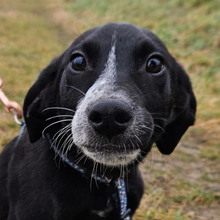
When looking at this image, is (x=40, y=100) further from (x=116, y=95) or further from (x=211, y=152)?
(x=211, y=152)

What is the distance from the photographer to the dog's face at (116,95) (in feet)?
6.77

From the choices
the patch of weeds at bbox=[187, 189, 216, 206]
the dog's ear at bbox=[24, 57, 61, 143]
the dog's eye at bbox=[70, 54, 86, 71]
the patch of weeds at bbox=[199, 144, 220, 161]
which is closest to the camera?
the dog's eye at bbox=[70, 54, 86, 71]

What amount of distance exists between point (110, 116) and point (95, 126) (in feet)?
0.62

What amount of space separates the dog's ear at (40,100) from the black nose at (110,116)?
0.80 m

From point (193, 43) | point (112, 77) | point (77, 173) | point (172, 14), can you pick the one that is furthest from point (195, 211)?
point (172, 14)

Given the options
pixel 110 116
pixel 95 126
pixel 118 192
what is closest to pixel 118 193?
pixel 118 192

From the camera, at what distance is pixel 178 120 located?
9.50ft

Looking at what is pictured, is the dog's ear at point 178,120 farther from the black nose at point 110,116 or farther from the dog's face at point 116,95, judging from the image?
the black nose at point 110,116

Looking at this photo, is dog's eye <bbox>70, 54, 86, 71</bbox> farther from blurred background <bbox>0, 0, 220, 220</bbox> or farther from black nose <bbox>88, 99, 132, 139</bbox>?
blurred background <bbox>0, 0, 220, 220</bbox>

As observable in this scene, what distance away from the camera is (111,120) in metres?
1.94

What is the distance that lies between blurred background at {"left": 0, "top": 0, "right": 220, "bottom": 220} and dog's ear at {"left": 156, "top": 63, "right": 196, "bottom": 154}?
0.96 m

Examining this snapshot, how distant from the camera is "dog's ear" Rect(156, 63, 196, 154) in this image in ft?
9.36

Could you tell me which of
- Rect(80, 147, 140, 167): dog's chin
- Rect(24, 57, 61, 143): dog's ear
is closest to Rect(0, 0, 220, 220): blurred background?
Rect(24, 57, 61, 143): dog's ear

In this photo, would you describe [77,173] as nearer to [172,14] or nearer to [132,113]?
[132,113]
